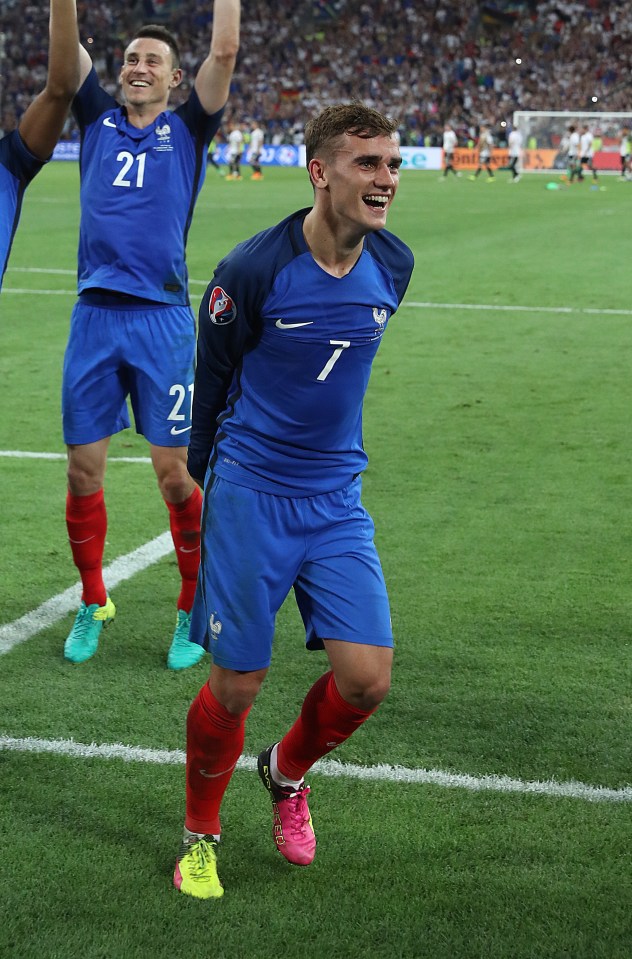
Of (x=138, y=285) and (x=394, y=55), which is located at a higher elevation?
(x=138, y=285)

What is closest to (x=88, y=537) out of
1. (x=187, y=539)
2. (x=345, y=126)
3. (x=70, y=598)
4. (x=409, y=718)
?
(x=187, y=539)

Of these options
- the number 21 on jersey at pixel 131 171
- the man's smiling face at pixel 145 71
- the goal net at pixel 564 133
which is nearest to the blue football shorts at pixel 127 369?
the number 21 on jersey at pixel 131 171

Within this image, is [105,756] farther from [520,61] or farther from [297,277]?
[520,61]

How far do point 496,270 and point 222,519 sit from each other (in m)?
13.6

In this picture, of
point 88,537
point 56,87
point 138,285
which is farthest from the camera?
point 88,537

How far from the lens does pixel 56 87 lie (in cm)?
372

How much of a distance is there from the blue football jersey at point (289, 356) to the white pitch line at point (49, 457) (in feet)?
14.4

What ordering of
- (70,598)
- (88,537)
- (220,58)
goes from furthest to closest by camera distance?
(70,598) < (88,537) < (220,58)

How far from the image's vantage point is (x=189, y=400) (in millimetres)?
4863

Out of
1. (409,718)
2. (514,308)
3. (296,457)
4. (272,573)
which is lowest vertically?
(514,308)

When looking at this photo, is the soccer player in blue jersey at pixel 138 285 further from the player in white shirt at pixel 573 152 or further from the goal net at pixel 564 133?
the goal net at pixel 564 133

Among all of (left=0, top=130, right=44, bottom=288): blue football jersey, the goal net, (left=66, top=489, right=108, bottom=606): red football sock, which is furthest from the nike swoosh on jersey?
the goal net

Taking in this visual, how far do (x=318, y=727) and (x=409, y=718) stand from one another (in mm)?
969

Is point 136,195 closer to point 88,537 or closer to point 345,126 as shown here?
point 88,537
